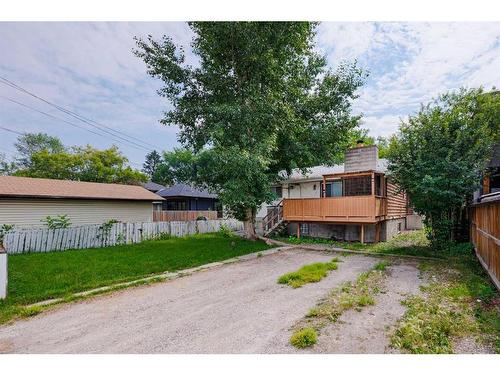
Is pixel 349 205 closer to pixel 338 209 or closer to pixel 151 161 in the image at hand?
pixel 338 209

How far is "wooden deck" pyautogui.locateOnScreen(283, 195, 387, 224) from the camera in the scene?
12.5 meters

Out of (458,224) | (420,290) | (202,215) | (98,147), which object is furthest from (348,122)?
(98,147)

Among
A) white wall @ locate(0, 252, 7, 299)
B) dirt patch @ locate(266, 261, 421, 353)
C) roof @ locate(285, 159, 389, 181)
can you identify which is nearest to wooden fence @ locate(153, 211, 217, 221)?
roof @ locate(285, 159, 389, 181)

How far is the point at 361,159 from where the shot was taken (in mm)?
13906

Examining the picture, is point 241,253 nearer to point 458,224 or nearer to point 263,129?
point 263,129

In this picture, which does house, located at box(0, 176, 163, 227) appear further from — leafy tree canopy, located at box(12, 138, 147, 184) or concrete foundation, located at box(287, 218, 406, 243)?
leafy tree canopy, located at box(12, 138, 147, 184)

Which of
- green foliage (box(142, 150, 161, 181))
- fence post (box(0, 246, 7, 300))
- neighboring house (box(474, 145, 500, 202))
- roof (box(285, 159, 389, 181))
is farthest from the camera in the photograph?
green foliage (box(142, 150, 161, 181))

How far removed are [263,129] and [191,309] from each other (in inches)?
365

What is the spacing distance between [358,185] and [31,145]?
53.4 meters

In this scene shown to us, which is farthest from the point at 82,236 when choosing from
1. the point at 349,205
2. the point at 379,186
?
the point at 379,186

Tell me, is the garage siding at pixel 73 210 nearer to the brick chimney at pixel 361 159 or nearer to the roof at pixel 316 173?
the roof at pixel 316 173

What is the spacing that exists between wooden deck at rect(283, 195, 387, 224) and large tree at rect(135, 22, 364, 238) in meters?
2.23

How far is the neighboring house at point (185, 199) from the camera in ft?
93.1

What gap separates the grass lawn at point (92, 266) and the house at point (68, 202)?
4458 mm
